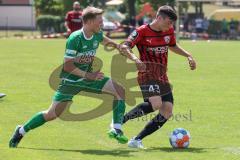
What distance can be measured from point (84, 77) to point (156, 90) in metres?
1.11

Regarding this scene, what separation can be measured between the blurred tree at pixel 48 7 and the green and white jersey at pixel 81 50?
2259 inches

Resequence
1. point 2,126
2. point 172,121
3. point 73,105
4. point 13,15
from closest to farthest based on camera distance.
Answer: point 2,126 < point 172,121 < point 73,105 < point 13,15

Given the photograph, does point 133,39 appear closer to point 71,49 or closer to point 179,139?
point 71,49

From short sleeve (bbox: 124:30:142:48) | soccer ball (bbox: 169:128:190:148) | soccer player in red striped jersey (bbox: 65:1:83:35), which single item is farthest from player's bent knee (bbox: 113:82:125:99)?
soccer player in red striped jersey (bbox: 65:1:83:35)

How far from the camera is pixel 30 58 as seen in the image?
28.1 m

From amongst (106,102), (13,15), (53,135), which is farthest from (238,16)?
(53,135)

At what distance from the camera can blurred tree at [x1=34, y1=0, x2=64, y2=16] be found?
66625 mm

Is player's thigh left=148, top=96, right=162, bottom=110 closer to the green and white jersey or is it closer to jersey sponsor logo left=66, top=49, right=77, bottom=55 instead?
the green and white jersey

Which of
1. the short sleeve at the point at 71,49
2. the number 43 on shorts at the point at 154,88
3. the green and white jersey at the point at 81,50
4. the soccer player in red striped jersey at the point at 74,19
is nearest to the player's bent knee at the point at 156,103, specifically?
the number 43 on shorts at the point at 154,88

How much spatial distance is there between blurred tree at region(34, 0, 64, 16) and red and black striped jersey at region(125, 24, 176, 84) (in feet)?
187

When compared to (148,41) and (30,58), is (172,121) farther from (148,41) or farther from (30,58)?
(30,58)

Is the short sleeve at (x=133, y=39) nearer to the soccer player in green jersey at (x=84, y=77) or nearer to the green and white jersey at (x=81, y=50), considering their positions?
the soccer player in green jersey at (x=84, y=77)

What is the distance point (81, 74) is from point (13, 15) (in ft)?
220

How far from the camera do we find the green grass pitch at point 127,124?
28.5 ft
